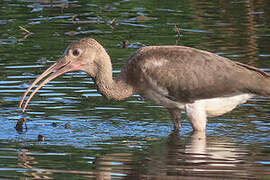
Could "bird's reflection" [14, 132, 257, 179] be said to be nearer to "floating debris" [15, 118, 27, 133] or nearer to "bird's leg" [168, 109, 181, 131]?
"bird's leg" [168, 109, 181, 131]

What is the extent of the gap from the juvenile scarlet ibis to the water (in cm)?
41

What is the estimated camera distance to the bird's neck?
9633 mm

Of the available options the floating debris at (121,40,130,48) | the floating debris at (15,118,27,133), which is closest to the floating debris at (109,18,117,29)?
the floating debris at (121,40,130,48)

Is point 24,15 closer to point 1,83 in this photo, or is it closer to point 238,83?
point 1,83

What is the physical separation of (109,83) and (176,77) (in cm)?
88

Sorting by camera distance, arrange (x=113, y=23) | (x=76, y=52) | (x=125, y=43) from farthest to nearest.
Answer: (x=113, y=23), (x=125, y=43), (x=76, y=52)

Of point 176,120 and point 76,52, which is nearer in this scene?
point 76,52

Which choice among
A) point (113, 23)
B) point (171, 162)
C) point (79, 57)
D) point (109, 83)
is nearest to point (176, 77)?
point (109, 83)

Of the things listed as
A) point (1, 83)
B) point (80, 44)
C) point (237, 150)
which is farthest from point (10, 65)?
point (237, 150)

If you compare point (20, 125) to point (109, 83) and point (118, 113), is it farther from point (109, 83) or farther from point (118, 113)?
point (118, 113)

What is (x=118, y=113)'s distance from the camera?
Answer: 34.6 ft

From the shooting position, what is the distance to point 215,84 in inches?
380

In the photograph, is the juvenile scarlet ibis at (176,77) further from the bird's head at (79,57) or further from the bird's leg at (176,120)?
the bird's leg at (176,120)

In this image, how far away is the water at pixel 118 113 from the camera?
8.05m
